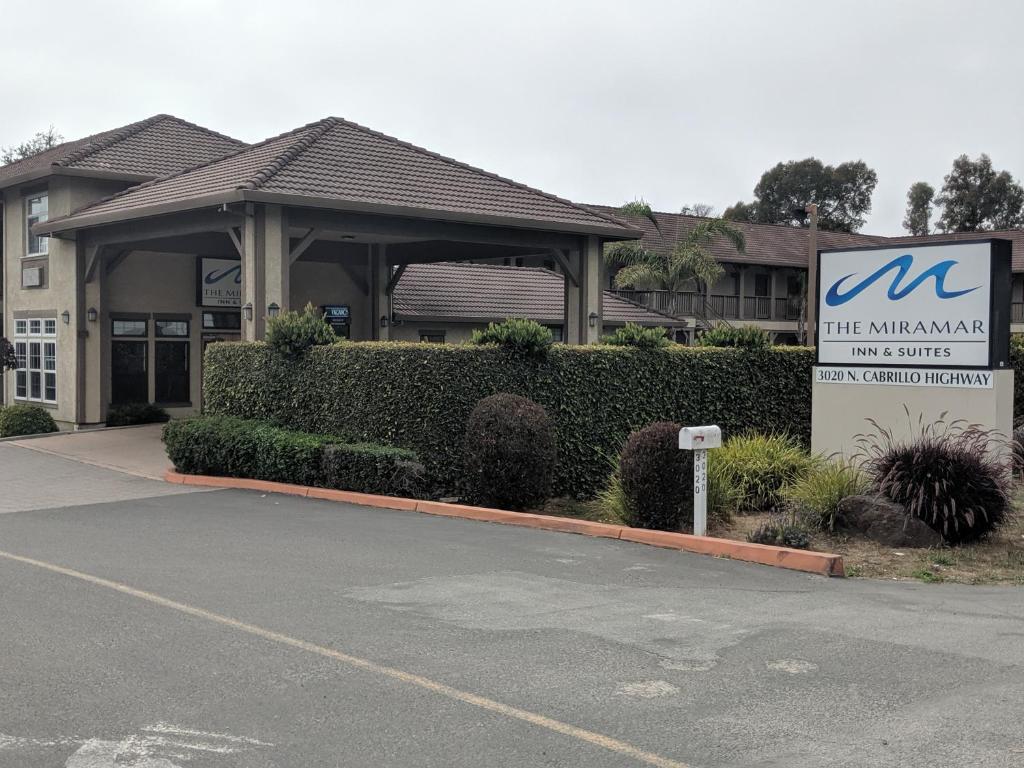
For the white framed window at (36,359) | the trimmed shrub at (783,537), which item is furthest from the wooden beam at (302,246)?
the trimmed shrub at (783,537)

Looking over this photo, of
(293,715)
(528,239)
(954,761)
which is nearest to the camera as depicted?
(954,761)

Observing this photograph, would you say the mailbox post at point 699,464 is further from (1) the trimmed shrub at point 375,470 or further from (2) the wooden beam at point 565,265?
(2) the wooden beam at point 565,265

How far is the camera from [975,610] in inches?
318

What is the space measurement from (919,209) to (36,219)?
69257mm

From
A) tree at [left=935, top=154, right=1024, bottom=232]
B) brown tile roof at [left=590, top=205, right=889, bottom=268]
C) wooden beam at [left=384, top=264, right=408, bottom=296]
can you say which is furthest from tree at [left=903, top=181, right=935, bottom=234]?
wooden beam at [left=384, top=264, right=408, bottom=296]

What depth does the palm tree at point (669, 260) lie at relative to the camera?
1544 inches

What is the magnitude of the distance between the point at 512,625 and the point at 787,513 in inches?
236

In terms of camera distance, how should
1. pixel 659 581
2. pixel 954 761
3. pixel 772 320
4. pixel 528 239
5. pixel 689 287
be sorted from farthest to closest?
pixel 772 320 < pixel 689 287 < pixel 528 239 < pixel 659 581 < pixel 954 761

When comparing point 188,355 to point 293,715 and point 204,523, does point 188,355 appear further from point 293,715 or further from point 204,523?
point 293,715

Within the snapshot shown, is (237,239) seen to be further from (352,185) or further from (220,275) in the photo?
(220,275)

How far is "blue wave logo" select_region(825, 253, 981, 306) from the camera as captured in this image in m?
13.1

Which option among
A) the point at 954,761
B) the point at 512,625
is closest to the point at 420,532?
the point at 512,625

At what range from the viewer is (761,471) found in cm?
1380

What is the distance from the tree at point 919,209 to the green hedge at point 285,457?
7272 centimetres
